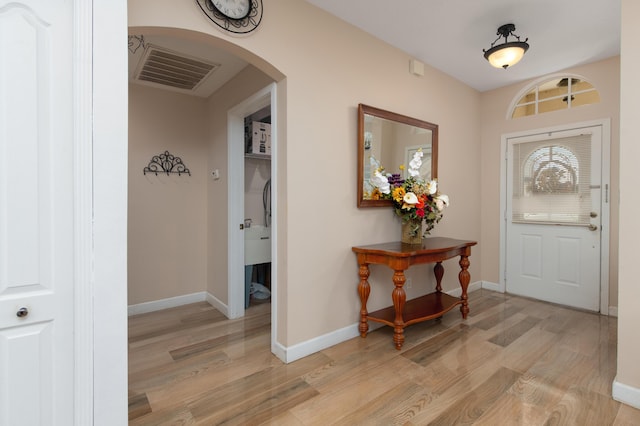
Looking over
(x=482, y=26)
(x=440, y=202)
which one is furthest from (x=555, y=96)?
(x=440, y=202)

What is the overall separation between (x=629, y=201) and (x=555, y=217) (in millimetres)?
2034

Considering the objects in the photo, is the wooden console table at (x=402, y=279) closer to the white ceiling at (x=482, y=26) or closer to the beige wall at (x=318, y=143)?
the beige wall at (x=318, y=143)

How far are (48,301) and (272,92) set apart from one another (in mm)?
1884

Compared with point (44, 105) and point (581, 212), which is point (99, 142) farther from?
point (581, 212)

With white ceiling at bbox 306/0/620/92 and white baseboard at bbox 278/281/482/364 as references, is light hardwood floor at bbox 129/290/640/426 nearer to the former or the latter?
white baseboard at bbox 278/281/482/364

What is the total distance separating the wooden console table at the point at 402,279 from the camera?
7.95 feet

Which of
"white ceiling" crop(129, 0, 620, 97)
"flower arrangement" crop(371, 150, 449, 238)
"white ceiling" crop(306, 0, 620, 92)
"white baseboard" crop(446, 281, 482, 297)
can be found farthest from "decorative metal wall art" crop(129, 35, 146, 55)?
"white baseboard" crop(446, 281, 482, 297)

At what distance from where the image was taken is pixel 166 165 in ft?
11.4

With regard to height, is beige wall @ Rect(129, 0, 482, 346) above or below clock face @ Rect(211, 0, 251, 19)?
below

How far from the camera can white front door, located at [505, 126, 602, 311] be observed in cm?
333

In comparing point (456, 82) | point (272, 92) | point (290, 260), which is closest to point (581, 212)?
point (456, 82)

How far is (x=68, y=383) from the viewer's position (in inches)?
48.1

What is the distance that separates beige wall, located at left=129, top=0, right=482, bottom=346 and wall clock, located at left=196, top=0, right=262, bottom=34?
0.16 feet

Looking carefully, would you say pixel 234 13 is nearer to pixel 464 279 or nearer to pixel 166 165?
pixel 166 165
